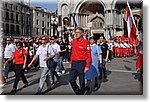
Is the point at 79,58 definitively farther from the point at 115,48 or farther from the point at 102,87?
the point at 115,48

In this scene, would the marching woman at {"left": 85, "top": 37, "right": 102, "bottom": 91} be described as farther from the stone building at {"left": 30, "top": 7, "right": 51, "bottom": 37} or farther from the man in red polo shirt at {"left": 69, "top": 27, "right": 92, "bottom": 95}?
the stone building at {"left": 30, "top": 7, "right": 51, "bottom": 37}

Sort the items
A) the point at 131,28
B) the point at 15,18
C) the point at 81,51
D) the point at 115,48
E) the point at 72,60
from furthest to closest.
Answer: the point at 115,48
the point at 15,18
the point at 131,28
the point at 72,60
the point at 81,51

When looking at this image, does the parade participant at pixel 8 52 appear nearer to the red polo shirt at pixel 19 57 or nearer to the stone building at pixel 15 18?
the stone building at pixel 15 18

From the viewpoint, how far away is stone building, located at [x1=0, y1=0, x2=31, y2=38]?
725 cm

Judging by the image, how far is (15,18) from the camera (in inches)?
320

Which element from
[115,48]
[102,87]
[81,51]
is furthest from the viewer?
[115,48]

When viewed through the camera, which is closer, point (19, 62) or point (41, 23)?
point (19, 62)

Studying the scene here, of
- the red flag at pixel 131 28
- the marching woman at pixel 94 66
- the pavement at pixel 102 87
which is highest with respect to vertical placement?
the red flag at pixel 131 28

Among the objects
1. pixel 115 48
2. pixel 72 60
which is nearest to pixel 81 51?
pixel 72 60

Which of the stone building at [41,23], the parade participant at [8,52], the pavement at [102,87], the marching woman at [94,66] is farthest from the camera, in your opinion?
the stone building at [41,23]

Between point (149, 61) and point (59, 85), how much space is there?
2.43 meters

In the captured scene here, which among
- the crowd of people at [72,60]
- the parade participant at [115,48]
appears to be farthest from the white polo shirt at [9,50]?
the parade participant at [115,48]

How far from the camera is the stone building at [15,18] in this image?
23.8 ft

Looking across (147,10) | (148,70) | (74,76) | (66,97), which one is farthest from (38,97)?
(147,10)
